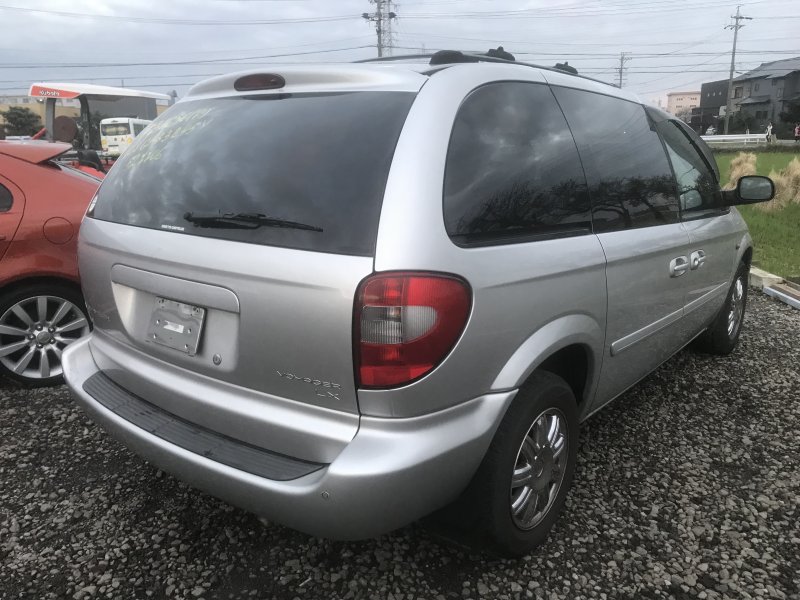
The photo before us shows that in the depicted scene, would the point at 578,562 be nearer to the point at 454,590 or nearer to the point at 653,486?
the point at 454,590

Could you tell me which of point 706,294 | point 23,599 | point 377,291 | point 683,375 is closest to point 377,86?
point 377,291

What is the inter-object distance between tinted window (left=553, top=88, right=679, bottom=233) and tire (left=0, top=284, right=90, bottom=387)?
3145mm

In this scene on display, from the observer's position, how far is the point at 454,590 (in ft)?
7.06

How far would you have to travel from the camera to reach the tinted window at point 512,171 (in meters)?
1.87

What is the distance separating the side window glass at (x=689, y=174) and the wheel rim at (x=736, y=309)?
885mm

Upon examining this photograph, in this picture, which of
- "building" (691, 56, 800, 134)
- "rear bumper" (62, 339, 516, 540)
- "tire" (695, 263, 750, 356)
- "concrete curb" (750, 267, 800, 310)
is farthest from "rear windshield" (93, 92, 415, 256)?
"building" (691, 56, 800, 134)

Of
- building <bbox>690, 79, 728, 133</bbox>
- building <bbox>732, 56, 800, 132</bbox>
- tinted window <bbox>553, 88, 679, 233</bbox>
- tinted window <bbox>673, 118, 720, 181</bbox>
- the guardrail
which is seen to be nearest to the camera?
tinted window <bbox>553, 88, 679, 233</bbox>

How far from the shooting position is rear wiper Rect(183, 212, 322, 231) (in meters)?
1.81

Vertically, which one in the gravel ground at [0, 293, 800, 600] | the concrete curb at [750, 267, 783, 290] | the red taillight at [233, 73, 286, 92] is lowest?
the concrete curb at [750, 267, 783, 290]

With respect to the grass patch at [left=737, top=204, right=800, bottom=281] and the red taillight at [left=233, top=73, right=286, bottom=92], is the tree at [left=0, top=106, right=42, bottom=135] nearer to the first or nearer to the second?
the grass patch at [left=737, top=204, right=800, bottom=281]

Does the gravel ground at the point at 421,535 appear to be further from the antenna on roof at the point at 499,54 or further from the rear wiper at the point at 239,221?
the antenna on roof at the point at 499,54

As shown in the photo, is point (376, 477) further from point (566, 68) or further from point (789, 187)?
point (789, 187)

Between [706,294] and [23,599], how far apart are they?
11.8 ft

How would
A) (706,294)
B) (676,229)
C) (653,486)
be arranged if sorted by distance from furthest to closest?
(706,294), (676,229), (653,486)
